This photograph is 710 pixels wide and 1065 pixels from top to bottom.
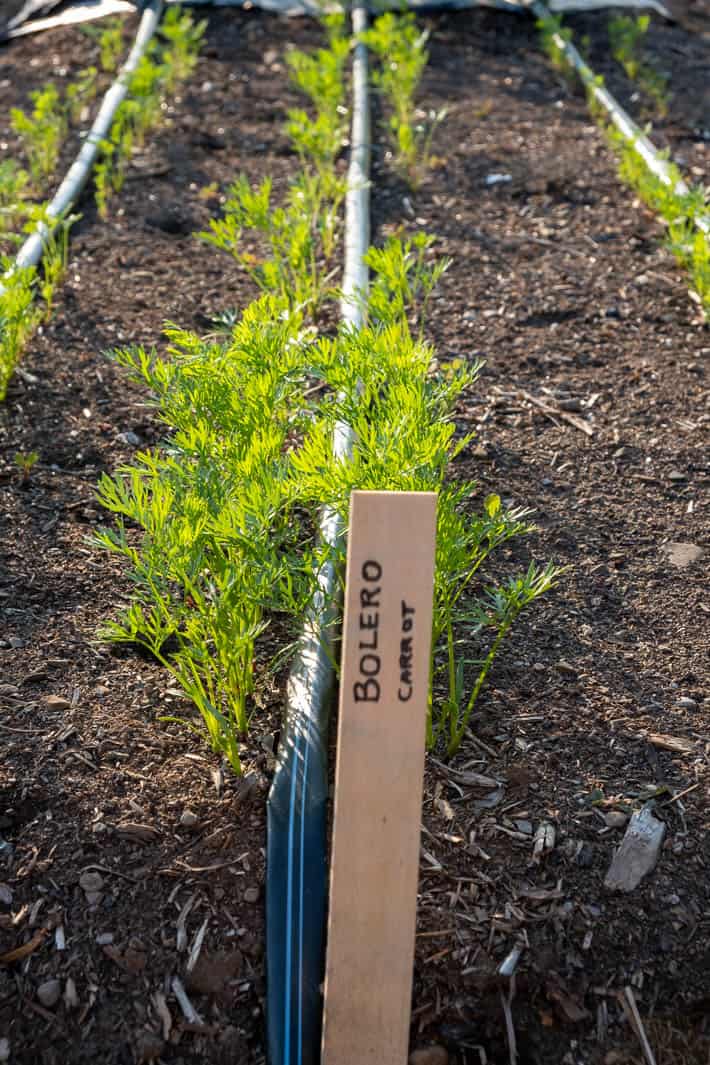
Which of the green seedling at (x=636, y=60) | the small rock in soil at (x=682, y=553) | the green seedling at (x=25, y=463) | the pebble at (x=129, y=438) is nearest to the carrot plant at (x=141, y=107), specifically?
the pebble at (x=129, y=438)

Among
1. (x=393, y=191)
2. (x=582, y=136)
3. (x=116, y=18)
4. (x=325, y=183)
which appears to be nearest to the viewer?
(x=325, y=183)

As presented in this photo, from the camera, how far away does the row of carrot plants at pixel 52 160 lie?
9.57 feet

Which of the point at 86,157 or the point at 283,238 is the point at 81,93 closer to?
the point at 86,157

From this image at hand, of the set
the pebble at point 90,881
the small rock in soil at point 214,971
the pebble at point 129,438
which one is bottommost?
the small rock in soil at point 214,971

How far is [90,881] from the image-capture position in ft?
5.57

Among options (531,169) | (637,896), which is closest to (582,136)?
(531,169)

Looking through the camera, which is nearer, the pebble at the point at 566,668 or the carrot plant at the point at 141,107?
the pebble at the point at 566,668

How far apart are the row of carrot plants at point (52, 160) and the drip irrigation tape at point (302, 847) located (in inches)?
49.0

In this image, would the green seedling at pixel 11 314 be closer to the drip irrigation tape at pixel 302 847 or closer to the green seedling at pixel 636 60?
the drip irrigation tape at pixel 302 847

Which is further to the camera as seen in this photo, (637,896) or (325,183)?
(325,183)

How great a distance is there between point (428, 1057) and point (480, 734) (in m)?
0.60

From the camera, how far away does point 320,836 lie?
5.77ft

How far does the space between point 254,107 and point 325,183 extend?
5.18ft

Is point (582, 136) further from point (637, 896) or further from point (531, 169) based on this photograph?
point (637, 896)
